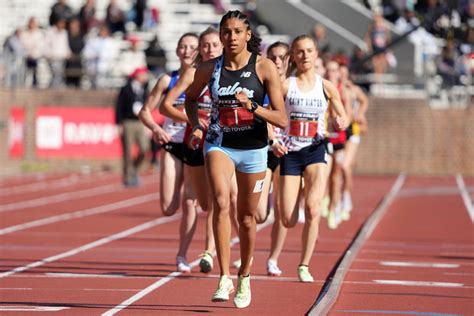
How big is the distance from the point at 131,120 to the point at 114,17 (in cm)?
850

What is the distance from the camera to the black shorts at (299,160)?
1337 cm

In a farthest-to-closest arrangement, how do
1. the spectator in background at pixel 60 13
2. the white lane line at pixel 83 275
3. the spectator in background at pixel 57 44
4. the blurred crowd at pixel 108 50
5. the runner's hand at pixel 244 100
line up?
1. the spectator in background at pixel 60 13
2. the spectator in background at pixel 57 44
3. the blurred crowd at pixel 108 50
4. the white lane line at pixel 83 275
5. the runner's hand at pixel 244 100

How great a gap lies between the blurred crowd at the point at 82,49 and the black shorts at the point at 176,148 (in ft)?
73.5

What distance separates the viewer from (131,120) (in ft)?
100

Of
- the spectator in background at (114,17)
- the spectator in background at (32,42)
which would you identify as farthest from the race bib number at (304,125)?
the spectator in background at (114,17)

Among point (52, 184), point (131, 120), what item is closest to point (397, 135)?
point (131, 120)

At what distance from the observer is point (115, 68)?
1516 inches

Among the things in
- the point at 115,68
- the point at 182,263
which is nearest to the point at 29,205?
the point at 182,263

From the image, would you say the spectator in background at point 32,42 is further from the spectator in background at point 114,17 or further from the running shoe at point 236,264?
the running shoe at point 236,264

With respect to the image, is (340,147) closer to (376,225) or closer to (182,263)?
(376,225)

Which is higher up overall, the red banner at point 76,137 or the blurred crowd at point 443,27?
the blurred crowd at point 443,27

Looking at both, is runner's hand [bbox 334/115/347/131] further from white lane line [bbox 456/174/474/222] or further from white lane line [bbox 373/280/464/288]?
white lane line [bbox 456/174/474/222]

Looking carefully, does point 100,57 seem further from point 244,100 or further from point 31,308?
point 244,100

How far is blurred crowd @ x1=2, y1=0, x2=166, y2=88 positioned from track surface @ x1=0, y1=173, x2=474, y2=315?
31.1ft
